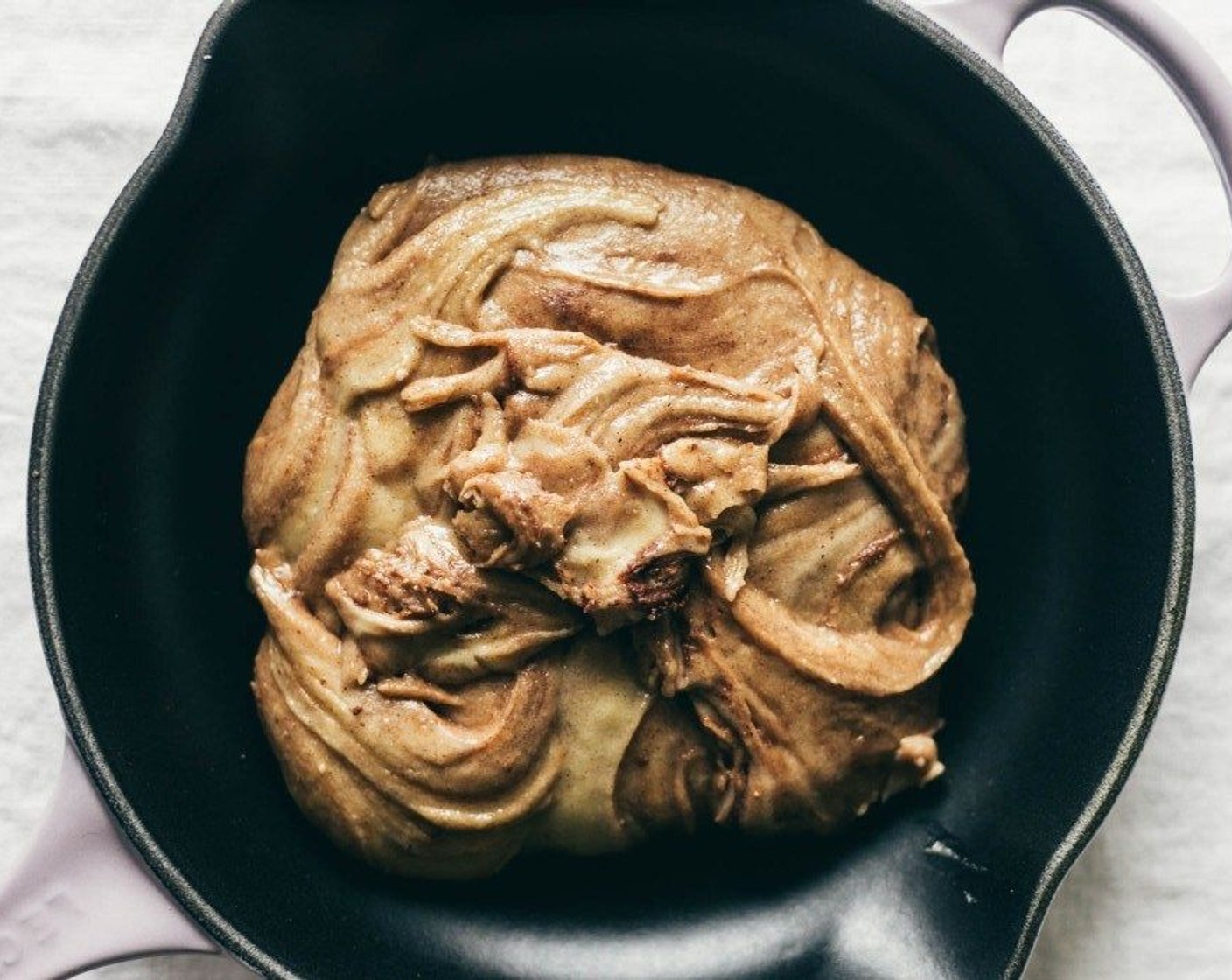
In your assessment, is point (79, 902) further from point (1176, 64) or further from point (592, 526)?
point (1176, 64)

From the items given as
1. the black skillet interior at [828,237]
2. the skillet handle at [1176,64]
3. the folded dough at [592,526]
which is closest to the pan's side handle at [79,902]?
the black skillet interior at [828,237]

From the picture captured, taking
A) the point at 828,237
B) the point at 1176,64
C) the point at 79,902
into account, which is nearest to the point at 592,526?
the point at 828,237

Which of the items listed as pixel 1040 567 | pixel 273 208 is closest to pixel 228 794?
pixel 273 208

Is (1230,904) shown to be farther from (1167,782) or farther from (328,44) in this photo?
(328,44)

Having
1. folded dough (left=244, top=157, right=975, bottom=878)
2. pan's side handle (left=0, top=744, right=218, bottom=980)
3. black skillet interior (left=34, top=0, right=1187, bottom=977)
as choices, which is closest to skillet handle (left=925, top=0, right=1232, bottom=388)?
black skillet interior (left=34, top=0, right=1187, bottom=977)

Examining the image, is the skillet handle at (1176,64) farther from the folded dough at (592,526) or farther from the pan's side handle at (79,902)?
the pan's side handle at (79,902)
